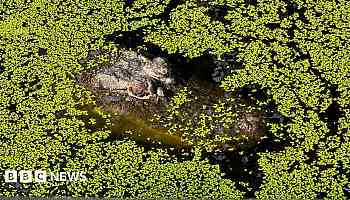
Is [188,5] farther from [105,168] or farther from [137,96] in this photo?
[105,168]

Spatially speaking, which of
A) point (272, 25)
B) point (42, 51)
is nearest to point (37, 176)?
point (42, 51)

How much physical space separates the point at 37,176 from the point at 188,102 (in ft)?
1.81

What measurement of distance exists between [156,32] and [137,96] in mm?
256

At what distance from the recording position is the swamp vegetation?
192 cm

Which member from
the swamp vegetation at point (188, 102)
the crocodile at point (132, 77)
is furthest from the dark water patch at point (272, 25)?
the crocodile at point (132, 77)

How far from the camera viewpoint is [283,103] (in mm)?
1995

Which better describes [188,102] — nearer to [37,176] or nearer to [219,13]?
[219,13]

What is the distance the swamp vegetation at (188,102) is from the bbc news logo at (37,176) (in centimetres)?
2

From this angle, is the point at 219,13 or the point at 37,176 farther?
the point at 219,13

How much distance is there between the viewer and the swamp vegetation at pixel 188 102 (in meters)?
1.92

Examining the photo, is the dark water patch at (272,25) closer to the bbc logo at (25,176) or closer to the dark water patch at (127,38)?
the dark water patch at (127,38)

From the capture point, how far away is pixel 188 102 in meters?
2.02

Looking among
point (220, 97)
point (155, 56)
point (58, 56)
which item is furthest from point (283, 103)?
point (58, 56)

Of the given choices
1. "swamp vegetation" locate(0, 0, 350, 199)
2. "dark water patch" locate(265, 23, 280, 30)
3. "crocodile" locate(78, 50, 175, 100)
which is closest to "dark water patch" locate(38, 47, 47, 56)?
"swamp vegetation" locate(0, 0, 350, 199)
